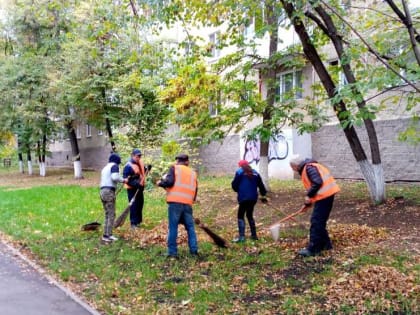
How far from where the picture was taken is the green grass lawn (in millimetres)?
4902

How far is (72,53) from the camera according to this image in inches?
776

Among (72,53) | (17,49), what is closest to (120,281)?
(72,53)

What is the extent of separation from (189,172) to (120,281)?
6.44ft

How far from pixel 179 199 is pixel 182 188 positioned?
0.18 metres

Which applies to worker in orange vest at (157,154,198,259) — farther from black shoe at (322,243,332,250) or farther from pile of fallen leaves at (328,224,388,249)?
pile of fallen leaves at (328,224,388,249)

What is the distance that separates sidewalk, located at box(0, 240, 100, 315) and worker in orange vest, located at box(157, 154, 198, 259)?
Result: 72.0 inches

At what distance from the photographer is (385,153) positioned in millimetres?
14469

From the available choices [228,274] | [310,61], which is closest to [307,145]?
[310,61]

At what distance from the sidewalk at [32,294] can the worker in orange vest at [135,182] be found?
2542mm

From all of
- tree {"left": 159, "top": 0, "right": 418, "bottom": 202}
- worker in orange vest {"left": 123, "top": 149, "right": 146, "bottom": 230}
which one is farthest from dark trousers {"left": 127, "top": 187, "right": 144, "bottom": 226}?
tree {"left": 159, "top": 0, "right": 418, "bottom": 202}

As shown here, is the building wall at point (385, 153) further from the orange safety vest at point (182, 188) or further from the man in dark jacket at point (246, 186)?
the orange safety vest at point (182, 188)

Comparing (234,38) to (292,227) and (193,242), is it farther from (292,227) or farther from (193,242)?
(193,242)

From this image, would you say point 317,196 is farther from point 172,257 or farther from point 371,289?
point 172,257

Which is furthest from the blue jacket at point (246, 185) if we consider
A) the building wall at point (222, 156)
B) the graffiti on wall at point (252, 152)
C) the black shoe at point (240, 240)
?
the building wall at point (222, 156)
